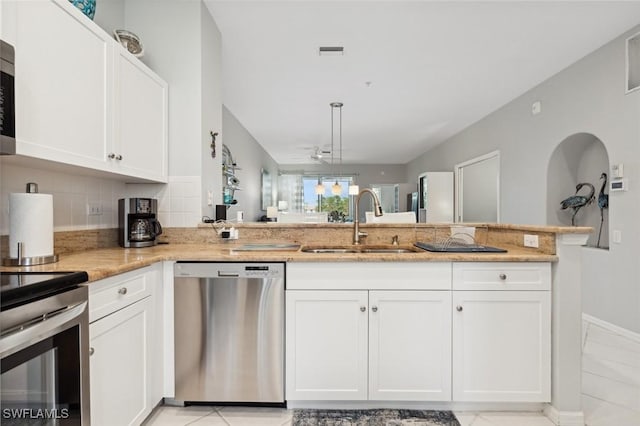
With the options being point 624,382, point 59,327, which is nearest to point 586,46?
point 624,382

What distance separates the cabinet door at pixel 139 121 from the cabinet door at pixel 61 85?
0.10 meters

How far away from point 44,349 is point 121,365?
51 centimetres

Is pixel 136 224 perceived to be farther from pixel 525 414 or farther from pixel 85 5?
pixel 525 414

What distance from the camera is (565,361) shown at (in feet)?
5.58

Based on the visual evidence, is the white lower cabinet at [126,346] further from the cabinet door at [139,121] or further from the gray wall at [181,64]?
the gray wall at [181,64]

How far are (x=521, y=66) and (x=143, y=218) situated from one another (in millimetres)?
3974

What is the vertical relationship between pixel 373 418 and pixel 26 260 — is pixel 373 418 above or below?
below

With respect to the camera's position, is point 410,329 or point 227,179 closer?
point 410,329

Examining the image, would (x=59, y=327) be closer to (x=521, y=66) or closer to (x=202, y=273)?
(x=202, y=273)

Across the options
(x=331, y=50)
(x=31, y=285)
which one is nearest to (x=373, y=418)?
(x=31, y=285)

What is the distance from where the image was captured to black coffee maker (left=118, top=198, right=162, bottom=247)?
2064 millimetres

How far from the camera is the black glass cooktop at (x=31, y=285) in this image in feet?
2.91

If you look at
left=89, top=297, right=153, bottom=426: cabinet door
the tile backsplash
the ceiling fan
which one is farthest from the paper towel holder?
the ceiling fan

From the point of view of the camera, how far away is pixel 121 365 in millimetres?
1437
